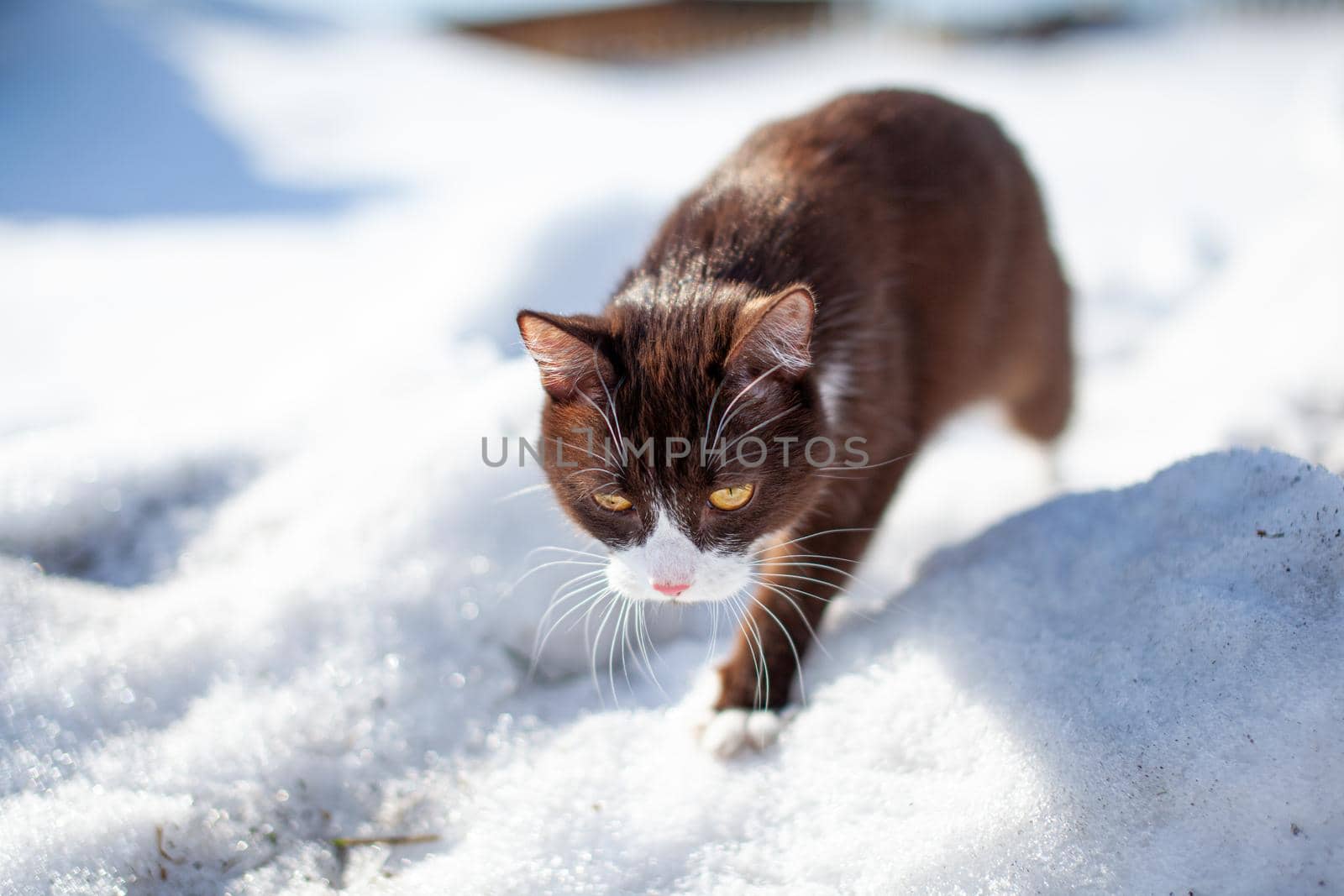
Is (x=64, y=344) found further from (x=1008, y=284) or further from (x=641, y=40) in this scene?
(x=641, y=40)

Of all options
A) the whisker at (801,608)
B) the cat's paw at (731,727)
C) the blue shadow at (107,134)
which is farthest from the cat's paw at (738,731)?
the blue shadow at (107,134)

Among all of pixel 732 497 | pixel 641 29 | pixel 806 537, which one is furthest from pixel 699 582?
pixel 641 29

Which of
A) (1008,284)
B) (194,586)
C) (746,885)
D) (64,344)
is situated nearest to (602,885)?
(746,885)

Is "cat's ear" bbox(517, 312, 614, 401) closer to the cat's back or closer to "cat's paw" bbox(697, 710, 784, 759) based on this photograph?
the cat's back

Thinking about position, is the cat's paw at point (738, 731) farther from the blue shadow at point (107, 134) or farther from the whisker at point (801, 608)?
the blue shadow at point (107, 134)

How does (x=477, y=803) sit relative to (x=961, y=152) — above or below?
below
